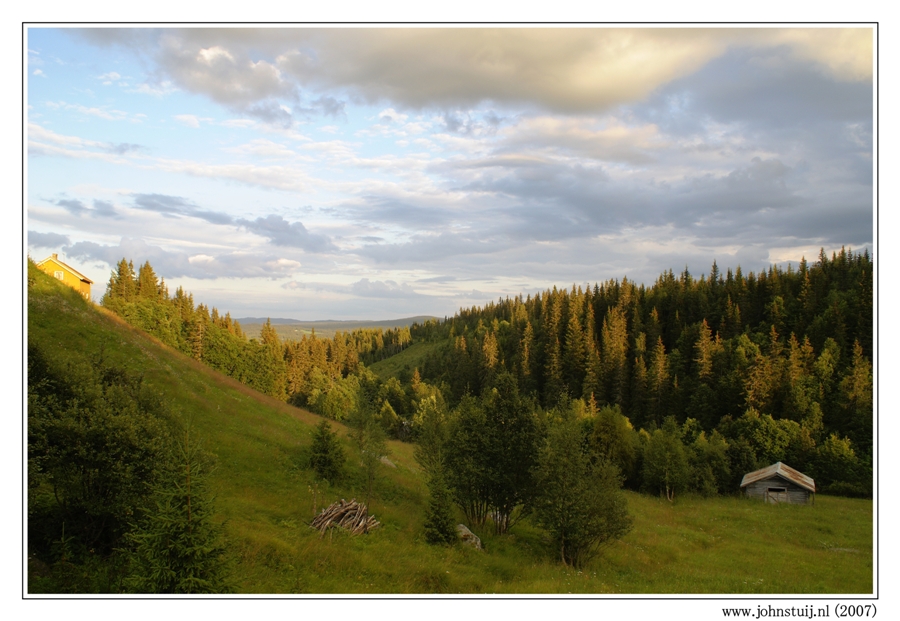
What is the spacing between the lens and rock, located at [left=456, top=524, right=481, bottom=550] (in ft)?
76.6

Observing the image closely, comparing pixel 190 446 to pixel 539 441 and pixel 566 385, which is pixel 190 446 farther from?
pixel 566 385

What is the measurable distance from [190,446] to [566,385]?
306 feet

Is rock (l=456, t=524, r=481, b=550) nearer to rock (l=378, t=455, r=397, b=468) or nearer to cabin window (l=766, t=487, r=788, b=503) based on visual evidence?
rock (l=378, t=455, r=397, b=468)

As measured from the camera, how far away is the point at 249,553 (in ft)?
55.9

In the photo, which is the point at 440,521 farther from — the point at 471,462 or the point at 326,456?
the point at 326,456

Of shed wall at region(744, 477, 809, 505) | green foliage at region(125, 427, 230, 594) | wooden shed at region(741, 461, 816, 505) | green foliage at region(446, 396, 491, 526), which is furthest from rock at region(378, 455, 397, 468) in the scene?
shed wall at region(744, 477, 809, 505)

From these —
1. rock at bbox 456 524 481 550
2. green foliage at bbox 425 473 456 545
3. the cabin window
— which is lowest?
the cabin window

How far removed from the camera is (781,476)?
165ft

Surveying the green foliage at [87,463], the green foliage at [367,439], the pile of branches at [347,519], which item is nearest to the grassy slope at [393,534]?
the pile of branches at [347,519]

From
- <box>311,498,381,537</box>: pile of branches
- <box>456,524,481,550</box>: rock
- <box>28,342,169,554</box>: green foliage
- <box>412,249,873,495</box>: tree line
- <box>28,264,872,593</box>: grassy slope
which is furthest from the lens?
<box>412,249,873,495</box>: tree line

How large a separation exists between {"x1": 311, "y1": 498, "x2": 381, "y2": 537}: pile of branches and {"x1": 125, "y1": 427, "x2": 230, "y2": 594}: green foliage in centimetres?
1014

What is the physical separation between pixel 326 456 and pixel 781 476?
49.0 metres

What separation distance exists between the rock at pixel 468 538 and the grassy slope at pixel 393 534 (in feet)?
2.80

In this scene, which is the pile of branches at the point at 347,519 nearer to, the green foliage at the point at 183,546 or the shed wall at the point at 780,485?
the green foliage at the point at 183,546
